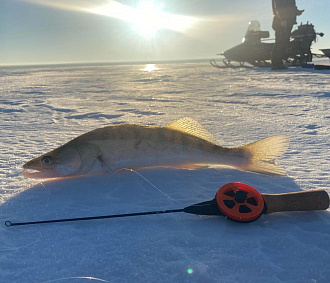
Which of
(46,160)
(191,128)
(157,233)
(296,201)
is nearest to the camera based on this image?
(157,233)

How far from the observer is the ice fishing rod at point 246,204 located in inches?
76.9

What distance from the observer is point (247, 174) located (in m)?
3.02

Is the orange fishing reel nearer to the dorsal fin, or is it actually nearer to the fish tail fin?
the fish tail fin

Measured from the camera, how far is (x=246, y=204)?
6.47 ft

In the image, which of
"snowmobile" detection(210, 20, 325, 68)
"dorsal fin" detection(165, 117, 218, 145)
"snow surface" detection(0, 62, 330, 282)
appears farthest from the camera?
"snowmobile" detection(210, 20, 325, 68)

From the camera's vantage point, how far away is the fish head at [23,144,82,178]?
2.75m

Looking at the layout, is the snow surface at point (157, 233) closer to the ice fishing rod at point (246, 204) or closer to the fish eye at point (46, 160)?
the ice fishing rod at point (246, 204)

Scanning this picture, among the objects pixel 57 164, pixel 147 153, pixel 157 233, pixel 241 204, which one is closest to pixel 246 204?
pixel 241 204

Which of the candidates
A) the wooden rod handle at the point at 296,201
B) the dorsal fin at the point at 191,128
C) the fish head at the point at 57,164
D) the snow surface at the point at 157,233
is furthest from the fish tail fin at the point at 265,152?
the fish head at the point at 57,164

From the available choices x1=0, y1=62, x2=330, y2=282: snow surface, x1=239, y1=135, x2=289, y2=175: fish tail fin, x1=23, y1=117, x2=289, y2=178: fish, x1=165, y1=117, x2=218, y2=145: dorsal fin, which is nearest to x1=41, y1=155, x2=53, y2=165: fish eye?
x1=23, y1=117, x2=289, y2=178: fish

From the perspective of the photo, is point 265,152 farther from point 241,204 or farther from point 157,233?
point 157,233

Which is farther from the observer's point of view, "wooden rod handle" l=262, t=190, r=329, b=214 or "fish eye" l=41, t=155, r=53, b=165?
"fish eye" l=41, t=155, r=53, b=165

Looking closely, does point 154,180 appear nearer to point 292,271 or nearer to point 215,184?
point 215,184

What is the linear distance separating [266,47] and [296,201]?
2800 cm
